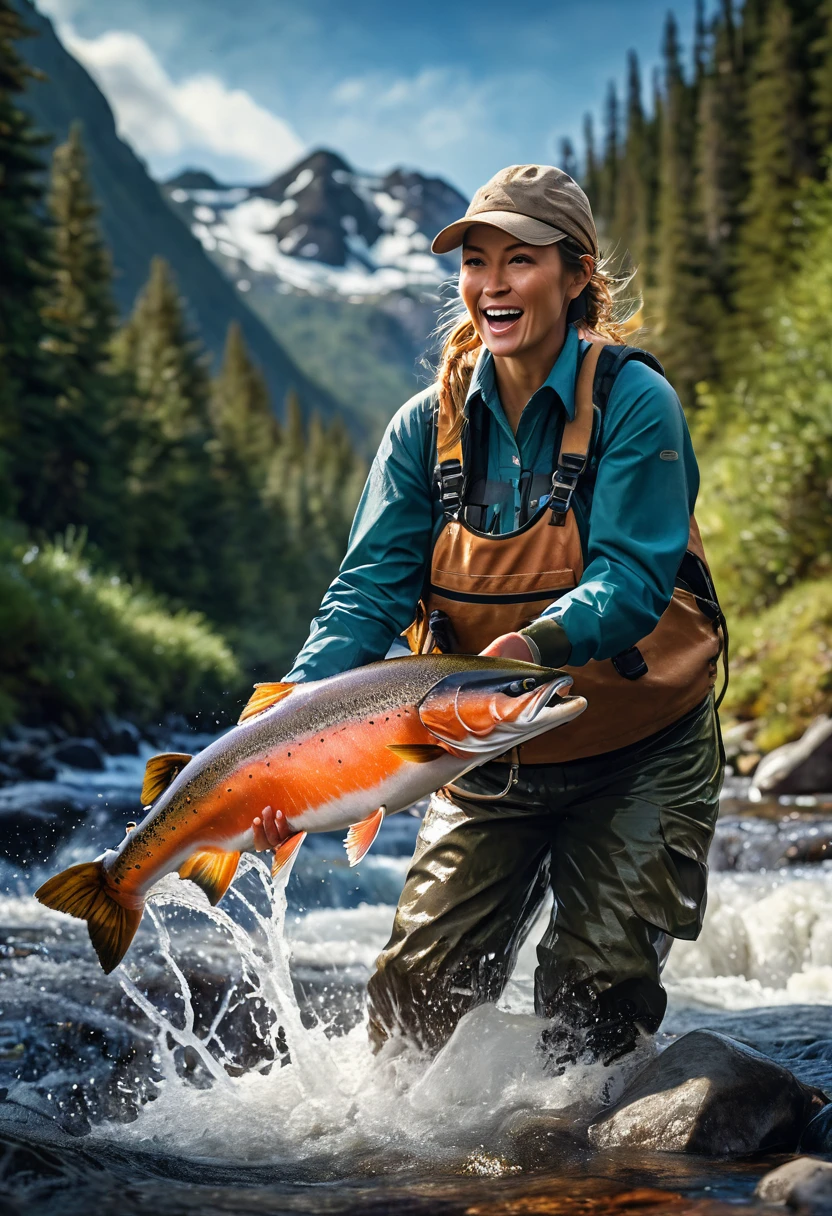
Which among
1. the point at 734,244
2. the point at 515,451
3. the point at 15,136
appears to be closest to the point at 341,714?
the point at 515,451

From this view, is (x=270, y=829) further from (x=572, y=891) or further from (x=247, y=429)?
(x=247, y=429)

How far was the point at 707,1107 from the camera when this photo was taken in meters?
3.74

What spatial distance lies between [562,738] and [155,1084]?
262 cm

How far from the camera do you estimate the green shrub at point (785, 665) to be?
1595cm

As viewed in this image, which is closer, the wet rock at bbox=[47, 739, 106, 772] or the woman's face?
the woman's face

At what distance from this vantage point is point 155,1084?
527cm

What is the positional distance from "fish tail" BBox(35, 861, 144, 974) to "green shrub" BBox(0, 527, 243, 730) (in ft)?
42.2

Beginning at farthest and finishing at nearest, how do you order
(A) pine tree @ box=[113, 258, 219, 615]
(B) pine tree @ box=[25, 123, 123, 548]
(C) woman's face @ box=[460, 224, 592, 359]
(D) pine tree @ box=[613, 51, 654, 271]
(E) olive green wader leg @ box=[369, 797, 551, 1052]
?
(D) pine tree @ box=[613, 51, 654, 271] → (A) pine tree @ box=[113, 258, 219, 615] → (B) pine tree @ box=[25, 123, 123, 548] → (E) olive green wader leg @ box=[369, 797, 551, 1052] → (C) woman's face @ box=[460, 224, 592, 359]

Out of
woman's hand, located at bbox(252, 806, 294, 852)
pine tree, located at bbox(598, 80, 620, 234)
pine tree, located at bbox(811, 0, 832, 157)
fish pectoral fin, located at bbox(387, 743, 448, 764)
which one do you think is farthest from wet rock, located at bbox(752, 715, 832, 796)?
pine tree, located at bbox(598, 80, 620, 234)

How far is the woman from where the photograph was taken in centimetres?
369

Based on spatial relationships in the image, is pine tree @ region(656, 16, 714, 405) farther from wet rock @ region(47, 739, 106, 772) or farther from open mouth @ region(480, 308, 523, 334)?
open mouth @ region(480, 308, 523, 334)

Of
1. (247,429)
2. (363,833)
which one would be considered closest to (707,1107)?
(363,833)

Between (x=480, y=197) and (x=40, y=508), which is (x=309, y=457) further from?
(x=480, y=197)

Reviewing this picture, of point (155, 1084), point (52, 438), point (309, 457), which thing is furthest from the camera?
point (309, 457)
